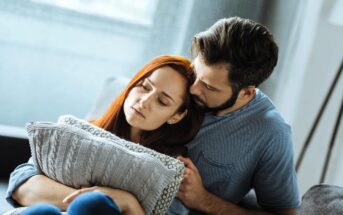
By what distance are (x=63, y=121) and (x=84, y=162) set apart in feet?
0.63

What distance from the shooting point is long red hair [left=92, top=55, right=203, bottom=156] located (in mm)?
1516

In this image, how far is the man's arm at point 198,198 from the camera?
4.89 ft

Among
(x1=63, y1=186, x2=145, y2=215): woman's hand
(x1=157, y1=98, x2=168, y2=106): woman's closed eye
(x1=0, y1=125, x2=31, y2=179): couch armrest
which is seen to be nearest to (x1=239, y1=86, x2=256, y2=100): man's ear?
(x1=157, y1=98, x2=168, y2=106): woman's closed eye

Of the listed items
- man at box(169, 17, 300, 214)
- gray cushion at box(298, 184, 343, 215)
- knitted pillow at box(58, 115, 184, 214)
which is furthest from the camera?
man at box(169, 17, 300, 214)

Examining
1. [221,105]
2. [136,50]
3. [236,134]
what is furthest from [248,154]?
[136,50]

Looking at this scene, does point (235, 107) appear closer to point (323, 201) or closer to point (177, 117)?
point (177, 117)

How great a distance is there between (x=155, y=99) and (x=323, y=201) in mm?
544

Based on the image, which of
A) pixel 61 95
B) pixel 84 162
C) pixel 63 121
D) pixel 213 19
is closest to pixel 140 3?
pixel 213 19

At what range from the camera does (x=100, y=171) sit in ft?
4.33

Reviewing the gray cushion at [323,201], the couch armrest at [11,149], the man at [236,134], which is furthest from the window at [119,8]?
the gray cushion at [323,201]

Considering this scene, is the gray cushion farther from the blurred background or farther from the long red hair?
the blurred background

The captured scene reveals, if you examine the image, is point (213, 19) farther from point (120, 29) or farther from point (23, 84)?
point (23, 84)

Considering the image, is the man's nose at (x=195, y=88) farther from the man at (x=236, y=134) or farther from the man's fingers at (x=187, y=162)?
the man's fingers at (x=187, y=162)

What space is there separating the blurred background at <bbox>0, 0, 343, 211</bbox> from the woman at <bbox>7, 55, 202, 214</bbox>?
0.74 metres
